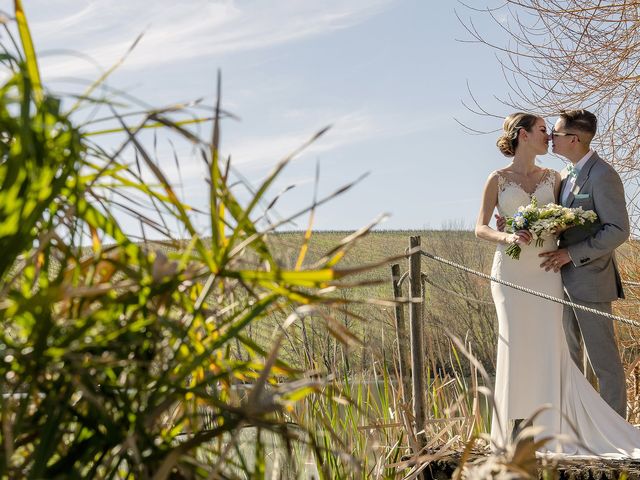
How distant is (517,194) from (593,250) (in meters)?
0.57

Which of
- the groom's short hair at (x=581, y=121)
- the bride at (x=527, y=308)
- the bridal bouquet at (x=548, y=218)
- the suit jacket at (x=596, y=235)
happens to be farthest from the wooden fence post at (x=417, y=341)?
the groom's short hair at (x=581, y=121)

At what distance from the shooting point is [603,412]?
5316 mm

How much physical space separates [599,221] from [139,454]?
4.97 metres

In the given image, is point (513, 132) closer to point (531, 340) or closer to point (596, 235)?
point (596, 235)

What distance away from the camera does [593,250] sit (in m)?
5.33

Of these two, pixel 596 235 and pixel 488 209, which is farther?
pixel 488 209

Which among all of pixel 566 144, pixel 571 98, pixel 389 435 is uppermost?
pixel 571 98

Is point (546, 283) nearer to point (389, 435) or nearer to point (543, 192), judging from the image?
point (543, 192)

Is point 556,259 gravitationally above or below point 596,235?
below

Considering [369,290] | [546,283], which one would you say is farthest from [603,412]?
[369,290]

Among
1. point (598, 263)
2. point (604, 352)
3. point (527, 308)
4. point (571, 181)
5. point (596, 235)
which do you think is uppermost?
point (571, 181)

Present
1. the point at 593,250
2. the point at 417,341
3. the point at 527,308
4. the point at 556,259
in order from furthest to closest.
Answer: the point at 527,308, the point at 556,259, the point at 593,250, the point at 417,341

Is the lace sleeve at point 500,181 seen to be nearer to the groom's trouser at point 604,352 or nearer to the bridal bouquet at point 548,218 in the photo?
the bridal bouquet at point 548,218

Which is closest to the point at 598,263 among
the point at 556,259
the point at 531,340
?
the point at 556,259
